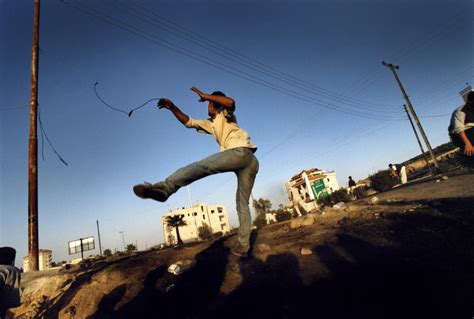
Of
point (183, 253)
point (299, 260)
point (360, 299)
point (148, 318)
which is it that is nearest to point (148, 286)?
point (148, 318)

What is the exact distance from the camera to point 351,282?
2.19m

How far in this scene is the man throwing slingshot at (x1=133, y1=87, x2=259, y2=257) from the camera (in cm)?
283

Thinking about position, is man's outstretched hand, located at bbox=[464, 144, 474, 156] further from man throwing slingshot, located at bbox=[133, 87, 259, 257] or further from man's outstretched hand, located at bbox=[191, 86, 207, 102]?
man's outstretched hand, located at bbox=[191, 86, 207, 102]

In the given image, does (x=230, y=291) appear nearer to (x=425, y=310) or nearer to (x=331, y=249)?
(x=331, y=249)

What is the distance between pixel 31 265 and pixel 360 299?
8.18 meters

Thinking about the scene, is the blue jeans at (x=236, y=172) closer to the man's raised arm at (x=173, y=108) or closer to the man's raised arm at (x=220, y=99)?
the man's raised arm at (x=220, y=99)

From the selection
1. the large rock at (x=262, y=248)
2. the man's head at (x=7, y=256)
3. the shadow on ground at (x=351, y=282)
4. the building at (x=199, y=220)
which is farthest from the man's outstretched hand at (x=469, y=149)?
the building at (x=199, y=220)

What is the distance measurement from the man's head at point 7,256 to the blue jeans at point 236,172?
205cm

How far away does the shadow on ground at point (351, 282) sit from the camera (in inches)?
71.1

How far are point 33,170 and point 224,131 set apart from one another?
25.6 ft

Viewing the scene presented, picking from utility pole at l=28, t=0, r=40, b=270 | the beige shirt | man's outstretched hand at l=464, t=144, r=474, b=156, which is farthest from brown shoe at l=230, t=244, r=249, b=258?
utility pole at l=28, t=0, r=40, b=270

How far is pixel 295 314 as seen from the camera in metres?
1.92

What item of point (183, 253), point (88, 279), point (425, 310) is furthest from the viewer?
point (183, 253)

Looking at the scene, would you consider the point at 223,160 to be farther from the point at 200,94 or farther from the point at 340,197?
the point at 340,197
